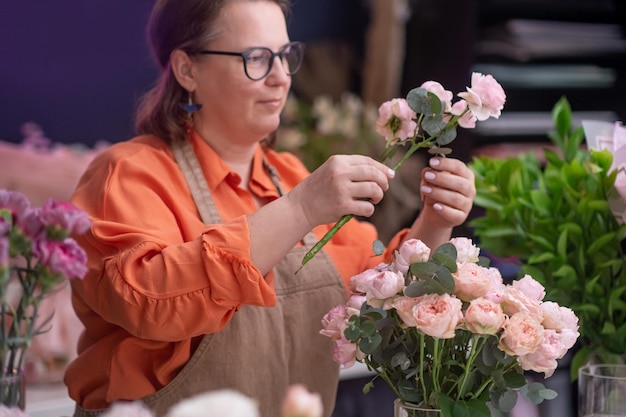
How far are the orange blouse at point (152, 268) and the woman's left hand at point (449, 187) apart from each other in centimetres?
25

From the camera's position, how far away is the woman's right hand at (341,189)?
1450 mm

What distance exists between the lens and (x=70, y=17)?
10.2 ft

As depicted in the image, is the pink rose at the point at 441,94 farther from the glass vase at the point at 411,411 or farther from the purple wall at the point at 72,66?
the purple wall at the point at 72,66

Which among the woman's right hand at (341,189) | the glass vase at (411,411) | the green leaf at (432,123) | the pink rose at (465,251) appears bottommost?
the glass vase at (411,411)

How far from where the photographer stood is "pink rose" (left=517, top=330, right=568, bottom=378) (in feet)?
4.01

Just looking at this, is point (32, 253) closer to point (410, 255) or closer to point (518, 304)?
point (410, 255)

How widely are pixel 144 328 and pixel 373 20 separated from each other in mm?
2557

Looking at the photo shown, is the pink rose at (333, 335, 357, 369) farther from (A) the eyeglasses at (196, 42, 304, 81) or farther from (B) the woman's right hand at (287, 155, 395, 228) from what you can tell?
(A) the eyeglasses at (196, 42, 304, 81)

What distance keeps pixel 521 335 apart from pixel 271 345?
2.04 ft

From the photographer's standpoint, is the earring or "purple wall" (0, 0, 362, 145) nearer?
the earring

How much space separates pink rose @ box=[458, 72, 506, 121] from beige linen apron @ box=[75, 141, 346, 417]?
545 mm

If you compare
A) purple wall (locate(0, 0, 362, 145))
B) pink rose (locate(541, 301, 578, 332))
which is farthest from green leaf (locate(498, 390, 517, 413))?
purple wall (locate(0, 0, 362, 145))

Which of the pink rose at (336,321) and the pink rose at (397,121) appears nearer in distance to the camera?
the pink rose at (336,321)

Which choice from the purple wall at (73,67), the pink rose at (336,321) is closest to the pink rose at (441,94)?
the pink rose at (336,321)
